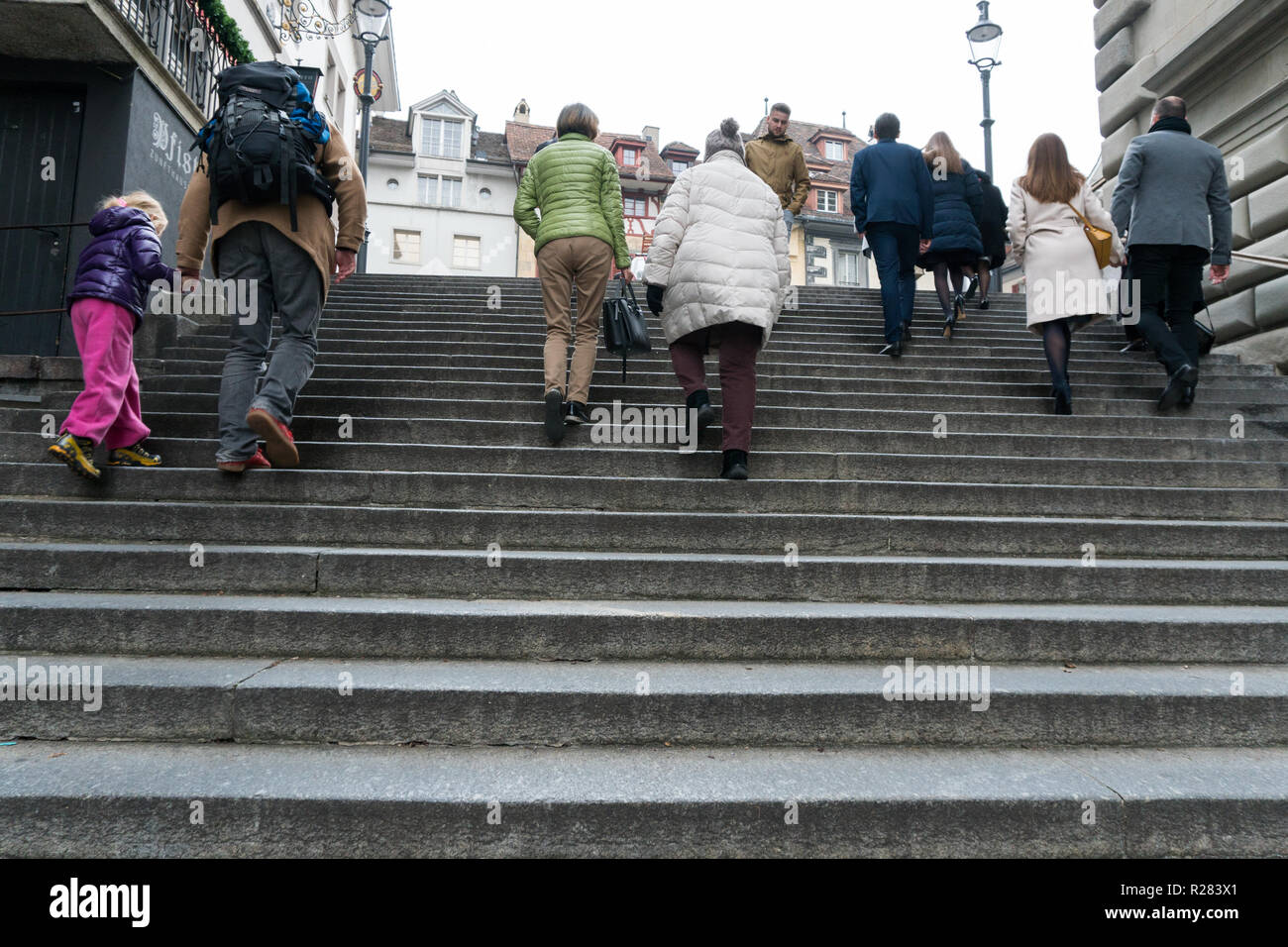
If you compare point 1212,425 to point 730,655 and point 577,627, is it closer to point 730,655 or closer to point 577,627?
point 730,655

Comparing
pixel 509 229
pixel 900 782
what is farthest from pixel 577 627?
pixel 509 229

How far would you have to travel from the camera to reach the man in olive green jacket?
27.9ft

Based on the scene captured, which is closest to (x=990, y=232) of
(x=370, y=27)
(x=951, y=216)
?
(x=951, y=216)

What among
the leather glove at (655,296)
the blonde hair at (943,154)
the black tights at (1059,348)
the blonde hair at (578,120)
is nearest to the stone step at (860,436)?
the black tights at (1059,348)

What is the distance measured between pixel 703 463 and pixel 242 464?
251 cm

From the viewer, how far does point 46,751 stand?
2.47 m

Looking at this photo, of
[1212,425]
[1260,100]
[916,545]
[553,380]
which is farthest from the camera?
[1260,100]

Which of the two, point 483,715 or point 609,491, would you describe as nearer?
point 483,715

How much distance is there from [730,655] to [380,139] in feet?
123

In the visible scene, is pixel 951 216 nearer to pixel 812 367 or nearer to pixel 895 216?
pixel 895 216

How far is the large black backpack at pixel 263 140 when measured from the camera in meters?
3.88

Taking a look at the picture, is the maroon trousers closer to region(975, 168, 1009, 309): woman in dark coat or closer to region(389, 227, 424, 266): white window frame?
region(975, 168, 1009, 309): woman in dark coat

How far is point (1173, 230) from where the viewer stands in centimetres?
579
